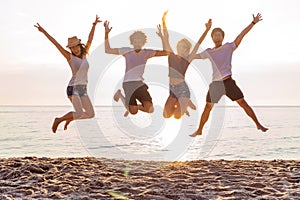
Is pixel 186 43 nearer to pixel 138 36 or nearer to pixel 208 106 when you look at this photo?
pixel 138 36

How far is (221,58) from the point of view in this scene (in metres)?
7.68

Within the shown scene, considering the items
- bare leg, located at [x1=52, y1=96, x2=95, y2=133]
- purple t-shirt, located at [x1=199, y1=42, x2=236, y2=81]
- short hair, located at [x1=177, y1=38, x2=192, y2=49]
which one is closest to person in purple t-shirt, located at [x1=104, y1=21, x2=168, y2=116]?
short hair, located at [x1=177, y1=38, x2=192, y2=49]

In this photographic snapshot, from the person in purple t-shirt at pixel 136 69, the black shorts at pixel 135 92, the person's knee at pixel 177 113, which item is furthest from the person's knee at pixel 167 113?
the black shorts at pixel 135 92

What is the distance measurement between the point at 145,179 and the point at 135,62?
7.24ft

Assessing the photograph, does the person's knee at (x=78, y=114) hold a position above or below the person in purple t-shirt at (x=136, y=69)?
below

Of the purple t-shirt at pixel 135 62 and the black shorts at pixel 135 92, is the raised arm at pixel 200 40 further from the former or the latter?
the black shorts at pixel 135 92

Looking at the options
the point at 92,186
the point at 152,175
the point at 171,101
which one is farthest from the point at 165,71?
the point at 92,186

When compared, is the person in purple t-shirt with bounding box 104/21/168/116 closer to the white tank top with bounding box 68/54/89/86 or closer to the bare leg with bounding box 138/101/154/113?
the bare leg with bounding box 138/101/154/113

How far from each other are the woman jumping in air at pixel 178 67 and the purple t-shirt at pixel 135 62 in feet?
1.25

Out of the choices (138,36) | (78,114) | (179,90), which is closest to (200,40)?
(179,90)

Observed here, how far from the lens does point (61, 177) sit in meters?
8.02

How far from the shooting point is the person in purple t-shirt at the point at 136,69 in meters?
7.59

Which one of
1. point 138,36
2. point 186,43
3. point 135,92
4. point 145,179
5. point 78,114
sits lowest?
point 145,179

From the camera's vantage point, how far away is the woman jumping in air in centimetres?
758
